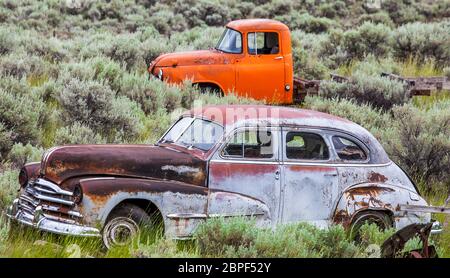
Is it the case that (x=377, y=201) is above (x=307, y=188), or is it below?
below

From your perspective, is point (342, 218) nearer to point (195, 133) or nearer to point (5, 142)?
point (195, 133)

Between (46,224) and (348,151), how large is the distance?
3480mm

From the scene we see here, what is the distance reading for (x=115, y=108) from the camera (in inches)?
599

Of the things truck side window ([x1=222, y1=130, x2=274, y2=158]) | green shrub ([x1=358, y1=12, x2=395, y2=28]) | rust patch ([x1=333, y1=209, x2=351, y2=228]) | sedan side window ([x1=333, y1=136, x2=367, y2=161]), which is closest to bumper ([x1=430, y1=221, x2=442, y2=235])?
rust patch ([x1=333, y1=209, x2=351, y2=228])

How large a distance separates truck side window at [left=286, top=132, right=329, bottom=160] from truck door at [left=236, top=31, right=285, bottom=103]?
756 cm

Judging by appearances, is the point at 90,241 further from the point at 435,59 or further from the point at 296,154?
the point at 435,59

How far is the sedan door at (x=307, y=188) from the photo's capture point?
980 centimetres

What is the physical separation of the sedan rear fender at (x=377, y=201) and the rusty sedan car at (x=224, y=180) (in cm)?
1

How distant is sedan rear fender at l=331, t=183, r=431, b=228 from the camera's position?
988 cm

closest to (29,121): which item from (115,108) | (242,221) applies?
(115,108)

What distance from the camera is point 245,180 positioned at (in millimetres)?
9656

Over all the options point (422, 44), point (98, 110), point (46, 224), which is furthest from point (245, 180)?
point (422, 44)

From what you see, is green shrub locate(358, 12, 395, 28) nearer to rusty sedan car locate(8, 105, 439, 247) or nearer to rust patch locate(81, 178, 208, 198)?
rusty sedan car locate(8, 105, 439, 247)
